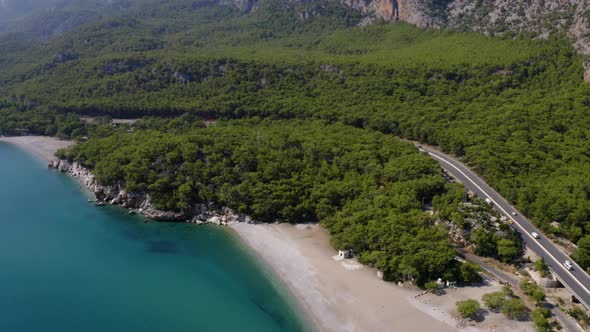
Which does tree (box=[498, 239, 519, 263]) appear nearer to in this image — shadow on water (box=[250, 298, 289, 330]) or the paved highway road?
the paved highway road

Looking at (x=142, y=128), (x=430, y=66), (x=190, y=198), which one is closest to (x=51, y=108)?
(x=142, y=128)

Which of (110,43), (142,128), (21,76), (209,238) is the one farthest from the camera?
(110,43)

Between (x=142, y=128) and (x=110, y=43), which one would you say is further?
(x=110, y=43)

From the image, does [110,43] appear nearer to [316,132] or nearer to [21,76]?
[21,76]

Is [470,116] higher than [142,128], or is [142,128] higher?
[470,116]

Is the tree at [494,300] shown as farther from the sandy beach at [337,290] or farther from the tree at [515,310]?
the sandy beach at [337,290]

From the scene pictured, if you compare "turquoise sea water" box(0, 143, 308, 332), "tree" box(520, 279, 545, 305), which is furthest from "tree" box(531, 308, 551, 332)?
"turquoise sea water" box(0, 143, 308, 332)
